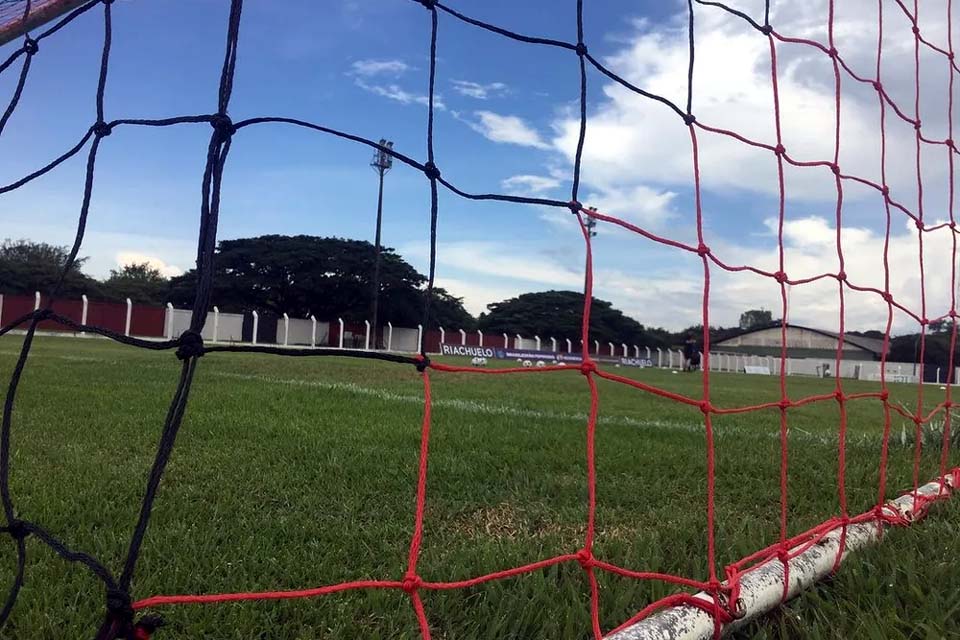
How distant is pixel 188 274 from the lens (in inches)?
1357

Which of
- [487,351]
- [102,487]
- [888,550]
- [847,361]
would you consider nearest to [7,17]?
[102,487]

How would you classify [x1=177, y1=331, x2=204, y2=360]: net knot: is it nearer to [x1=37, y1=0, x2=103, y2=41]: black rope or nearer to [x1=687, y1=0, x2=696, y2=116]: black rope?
[x1=37, y1=0, x2=103, y2=41]: black rope

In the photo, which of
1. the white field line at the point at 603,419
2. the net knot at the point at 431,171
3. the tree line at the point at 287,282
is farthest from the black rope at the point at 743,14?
the tree line at the point at 287,282

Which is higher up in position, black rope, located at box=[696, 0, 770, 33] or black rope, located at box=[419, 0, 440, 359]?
black rope, located at box=[696, 0, 770, 33]

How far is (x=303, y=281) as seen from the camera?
32.9 m

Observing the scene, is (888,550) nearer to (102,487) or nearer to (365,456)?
(365,456)

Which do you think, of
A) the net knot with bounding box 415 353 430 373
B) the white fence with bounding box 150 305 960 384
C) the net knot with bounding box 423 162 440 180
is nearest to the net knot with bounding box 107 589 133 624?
the net knot with bounding box 415 353 430 373

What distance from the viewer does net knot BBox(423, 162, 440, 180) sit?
1439 millimetres

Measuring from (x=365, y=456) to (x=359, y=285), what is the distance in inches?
1183

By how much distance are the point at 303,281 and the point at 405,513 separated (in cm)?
3174

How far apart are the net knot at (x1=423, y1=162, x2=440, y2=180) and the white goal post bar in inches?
35.9

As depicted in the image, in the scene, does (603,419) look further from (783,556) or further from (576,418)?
(783,556)

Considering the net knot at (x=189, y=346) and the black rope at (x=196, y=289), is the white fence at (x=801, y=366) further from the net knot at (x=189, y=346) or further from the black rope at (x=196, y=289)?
the net knot at (x=189, y=346)

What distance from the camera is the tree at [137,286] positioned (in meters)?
34.9
